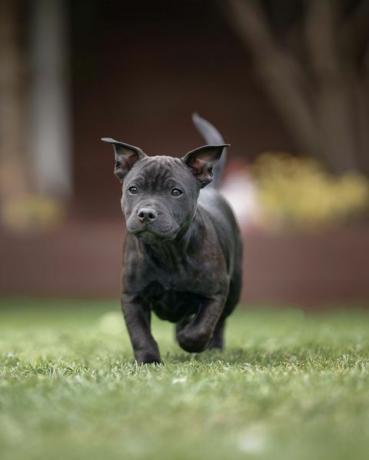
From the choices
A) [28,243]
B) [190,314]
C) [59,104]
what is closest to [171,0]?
[59,104]

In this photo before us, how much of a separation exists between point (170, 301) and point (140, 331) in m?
0.25

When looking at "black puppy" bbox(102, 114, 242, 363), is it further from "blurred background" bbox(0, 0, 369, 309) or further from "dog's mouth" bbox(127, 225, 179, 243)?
"blurred background" bbox(0, 0, 369, 309)

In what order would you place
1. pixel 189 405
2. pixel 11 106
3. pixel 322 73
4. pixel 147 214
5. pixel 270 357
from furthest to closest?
pixel 11 106, pixel 322 73, pixel 270 357, pixel 147 214, pixel 189 405

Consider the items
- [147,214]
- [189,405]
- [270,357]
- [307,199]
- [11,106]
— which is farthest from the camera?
[11,106]

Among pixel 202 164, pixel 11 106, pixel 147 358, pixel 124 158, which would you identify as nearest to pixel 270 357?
pixel 147 358

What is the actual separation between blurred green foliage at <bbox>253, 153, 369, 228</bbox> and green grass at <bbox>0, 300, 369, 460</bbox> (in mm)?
6951

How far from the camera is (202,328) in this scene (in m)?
5.91

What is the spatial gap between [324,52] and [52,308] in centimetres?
535

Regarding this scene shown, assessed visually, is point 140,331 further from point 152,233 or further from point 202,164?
point 202,164

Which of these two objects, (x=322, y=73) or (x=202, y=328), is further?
(x=322, y=73)

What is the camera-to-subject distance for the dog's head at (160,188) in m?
5.51

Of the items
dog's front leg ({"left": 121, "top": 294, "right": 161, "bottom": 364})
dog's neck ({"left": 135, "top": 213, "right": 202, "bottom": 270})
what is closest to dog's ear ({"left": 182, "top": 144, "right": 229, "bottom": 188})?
dog's neck ({"left": 135, "top": 213, "right": 202, "bottom": 270})

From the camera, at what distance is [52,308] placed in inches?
517

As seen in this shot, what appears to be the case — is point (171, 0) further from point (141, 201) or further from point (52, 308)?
point (141, 201)
